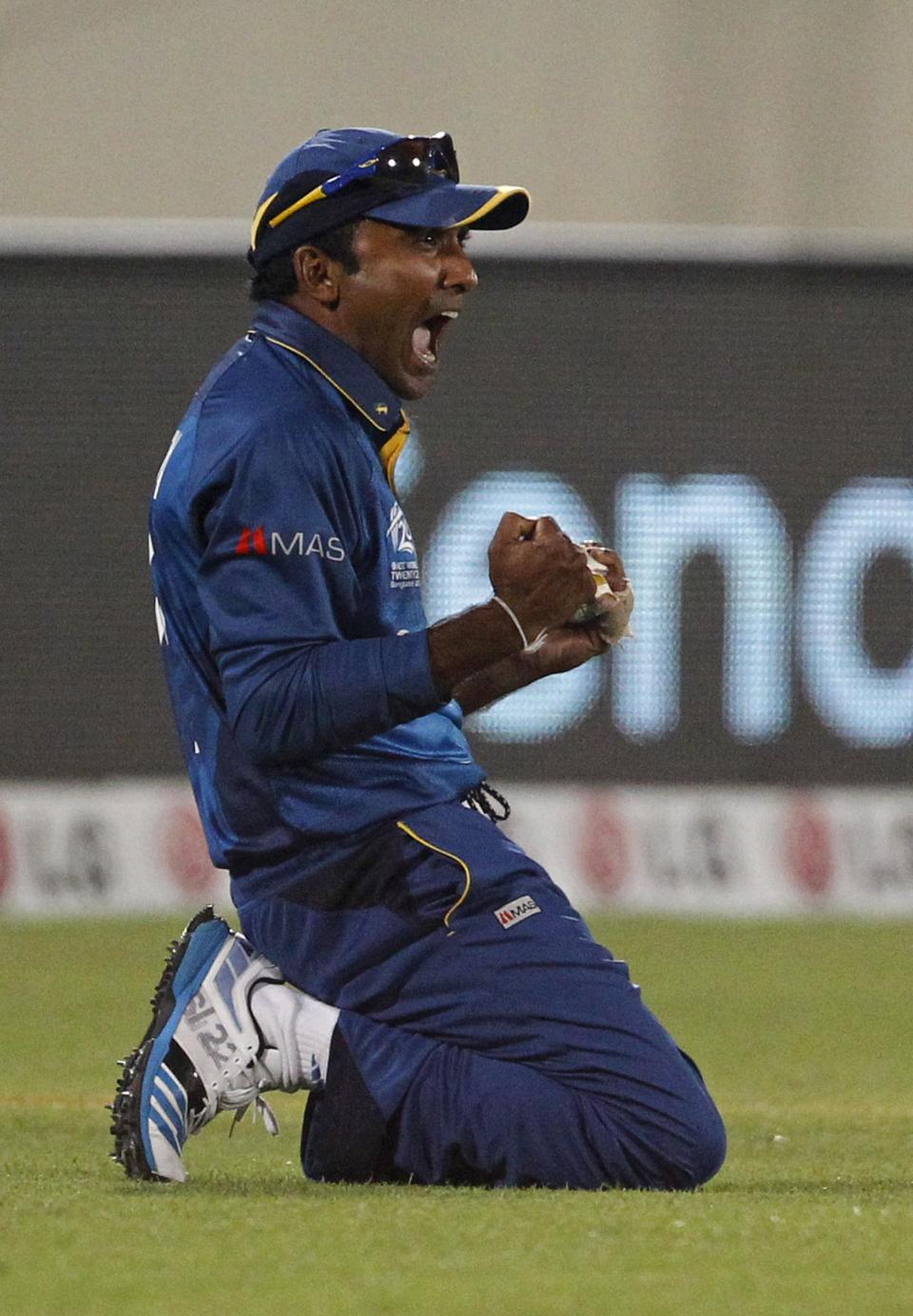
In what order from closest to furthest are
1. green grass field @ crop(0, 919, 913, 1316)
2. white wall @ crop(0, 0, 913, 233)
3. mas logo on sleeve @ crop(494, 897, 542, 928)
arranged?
green grass field @ crop(0, 919, 913, 1316) → mas logo on sleeve @ crop(494, 897, 542, 928) → white wall @ crop(0, 0, 913, 233)

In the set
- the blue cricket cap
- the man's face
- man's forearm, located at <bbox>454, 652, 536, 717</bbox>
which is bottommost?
man's forearm, located at <bbox>454, 652, 536, 717</bbox>

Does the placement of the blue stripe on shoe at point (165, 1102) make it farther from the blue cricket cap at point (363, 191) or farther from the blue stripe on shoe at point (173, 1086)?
the blue cricket cap at point (363, 191)

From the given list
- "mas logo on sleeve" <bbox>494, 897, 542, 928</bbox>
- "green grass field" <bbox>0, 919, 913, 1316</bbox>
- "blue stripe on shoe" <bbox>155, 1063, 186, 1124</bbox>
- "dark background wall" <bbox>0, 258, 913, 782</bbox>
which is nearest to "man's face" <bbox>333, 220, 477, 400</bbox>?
"mas logo on sleeve" <bbox>494, 897, 542, 928</bbox>

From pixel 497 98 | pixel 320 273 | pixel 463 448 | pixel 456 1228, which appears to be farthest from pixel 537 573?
pixel 497 98

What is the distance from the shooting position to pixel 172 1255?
367 centimetres

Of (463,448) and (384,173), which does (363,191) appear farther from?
(463,448)

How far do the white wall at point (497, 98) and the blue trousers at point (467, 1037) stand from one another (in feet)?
28.1

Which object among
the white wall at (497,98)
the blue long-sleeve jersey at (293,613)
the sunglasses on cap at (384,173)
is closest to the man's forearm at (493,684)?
the blue long-sleeve jersey at (293,613)

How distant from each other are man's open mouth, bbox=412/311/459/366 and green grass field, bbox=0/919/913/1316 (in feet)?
4.68

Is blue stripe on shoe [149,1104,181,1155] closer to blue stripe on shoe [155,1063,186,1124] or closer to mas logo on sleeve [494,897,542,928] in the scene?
blue stripe on shoe [155,1063,186,1124]

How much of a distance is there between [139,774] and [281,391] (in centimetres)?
766

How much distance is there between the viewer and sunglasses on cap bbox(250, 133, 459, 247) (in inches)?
183

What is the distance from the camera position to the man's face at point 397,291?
15.4ft

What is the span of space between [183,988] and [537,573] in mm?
933
